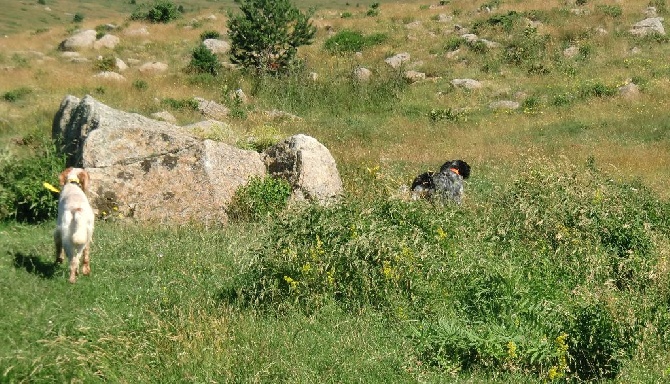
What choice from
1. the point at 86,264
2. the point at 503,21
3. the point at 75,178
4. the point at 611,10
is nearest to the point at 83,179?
the point at 75,178

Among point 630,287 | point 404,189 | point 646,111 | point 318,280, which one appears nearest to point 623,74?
point 646,111

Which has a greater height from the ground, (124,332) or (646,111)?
(124,332)

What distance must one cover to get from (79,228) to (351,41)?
2296 centimetres

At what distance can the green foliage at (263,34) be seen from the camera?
23828 millimetres

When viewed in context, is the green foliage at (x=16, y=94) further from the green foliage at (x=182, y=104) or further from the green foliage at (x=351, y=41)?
the green foliage at (x=351, y=41)

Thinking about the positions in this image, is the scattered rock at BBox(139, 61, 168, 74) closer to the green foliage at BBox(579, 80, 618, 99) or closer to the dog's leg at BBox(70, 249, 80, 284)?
the green foliage at BBox(579, 80, 618, 99)

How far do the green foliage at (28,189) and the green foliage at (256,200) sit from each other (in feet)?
9.34

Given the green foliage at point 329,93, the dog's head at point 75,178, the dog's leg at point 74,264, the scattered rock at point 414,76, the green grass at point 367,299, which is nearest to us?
the green grass at point 367,299

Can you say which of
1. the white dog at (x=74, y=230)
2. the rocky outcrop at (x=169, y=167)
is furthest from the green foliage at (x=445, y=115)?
the white dog at (x=74, y=230)

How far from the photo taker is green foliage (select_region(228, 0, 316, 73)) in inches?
938

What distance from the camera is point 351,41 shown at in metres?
28.8

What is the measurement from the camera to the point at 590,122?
1897 centimetres

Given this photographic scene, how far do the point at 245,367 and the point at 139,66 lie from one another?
79.1 feet

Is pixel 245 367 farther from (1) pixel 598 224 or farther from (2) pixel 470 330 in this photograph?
(1) pixel 598 224
